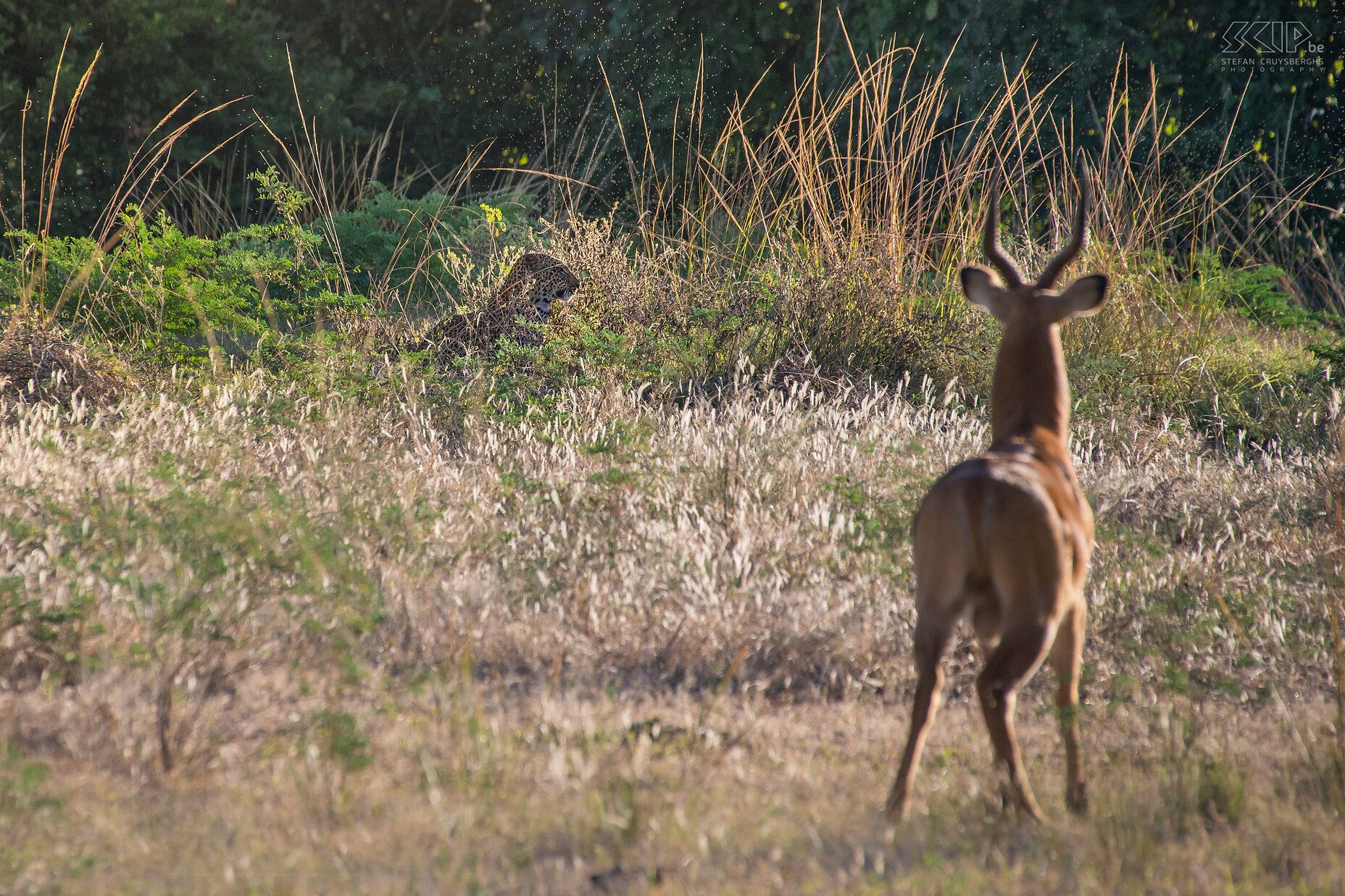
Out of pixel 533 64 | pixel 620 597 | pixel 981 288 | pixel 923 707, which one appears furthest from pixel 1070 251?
pixel 533 64

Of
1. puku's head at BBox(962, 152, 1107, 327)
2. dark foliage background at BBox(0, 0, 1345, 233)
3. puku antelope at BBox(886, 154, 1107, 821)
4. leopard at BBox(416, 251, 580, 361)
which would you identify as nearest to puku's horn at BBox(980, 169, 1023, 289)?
puku's head at BBox(962, 152, 1107, 327)

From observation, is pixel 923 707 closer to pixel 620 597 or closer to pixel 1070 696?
pixel 1070 696

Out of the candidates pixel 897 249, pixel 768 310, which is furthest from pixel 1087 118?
pixel 768 310

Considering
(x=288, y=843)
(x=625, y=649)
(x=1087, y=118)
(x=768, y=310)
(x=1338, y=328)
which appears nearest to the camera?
(x=288, y=843)

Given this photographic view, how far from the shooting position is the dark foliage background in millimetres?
10875

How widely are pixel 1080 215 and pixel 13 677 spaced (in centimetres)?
318

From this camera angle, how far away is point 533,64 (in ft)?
52.7

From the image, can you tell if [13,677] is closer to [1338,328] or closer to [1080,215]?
[1080,215]

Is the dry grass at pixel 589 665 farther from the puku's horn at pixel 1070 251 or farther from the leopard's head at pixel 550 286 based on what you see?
the leopard's head at pixel 550 286

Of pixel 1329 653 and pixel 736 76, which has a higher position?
pixel 736 76

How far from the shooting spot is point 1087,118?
11.2 metres

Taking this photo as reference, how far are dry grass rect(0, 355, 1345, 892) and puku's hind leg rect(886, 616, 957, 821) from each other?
65 millimetres

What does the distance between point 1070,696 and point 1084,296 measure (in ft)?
3.50

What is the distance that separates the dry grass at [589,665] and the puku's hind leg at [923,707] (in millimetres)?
65
